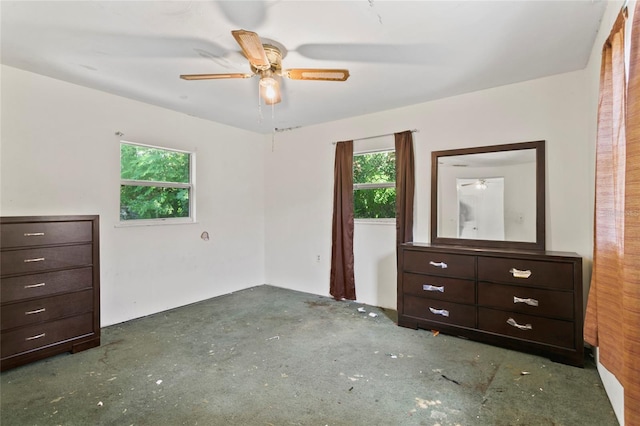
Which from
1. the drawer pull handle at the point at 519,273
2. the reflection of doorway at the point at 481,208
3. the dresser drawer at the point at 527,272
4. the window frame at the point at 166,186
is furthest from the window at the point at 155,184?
the drawer pull handle at the point at 519,273

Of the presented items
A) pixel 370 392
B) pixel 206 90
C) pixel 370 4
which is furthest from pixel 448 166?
pixel 206 90

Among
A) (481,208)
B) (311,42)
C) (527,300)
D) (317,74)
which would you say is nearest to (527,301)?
(527,300)

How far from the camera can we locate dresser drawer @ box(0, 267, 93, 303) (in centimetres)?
230

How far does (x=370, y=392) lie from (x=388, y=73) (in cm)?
256

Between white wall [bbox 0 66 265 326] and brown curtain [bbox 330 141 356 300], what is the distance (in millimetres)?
1460

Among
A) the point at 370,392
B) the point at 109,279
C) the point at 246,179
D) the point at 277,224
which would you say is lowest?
the point at 370,392

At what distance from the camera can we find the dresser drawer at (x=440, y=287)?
111 inches

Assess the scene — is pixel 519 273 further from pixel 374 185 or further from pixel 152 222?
pixel 152 222

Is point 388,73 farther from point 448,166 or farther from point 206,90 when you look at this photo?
point 206,90

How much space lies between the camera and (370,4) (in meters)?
1.82

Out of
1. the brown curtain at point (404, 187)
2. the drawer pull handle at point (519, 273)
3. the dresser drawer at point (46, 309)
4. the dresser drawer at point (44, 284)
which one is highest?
the brown curtain at point (404, 187)

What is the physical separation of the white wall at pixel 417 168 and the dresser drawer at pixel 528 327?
0.75 meters

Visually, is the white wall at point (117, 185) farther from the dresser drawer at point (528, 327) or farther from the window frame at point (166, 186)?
the dresser drawer at point (528, 327)

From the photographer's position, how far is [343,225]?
4.08 meters
